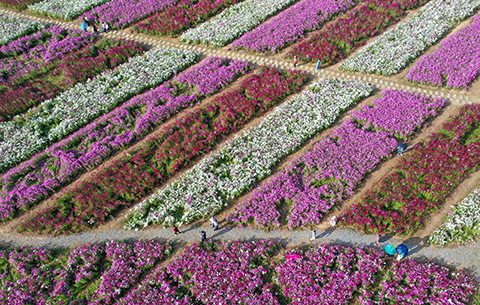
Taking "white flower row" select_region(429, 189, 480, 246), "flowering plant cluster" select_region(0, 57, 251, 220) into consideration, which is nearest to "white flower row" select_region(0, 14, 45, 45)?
"flowering plant cluster" select_region(0, 57, 251, 220)

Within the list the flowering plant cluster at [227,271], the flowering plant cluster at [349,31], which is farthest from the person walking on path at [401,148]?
the flowering plant cluster at [349,31]

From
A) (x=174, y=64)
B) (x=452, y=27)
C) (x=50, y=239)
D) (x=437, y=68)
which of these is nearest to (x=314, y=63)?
(x=437, y=68)

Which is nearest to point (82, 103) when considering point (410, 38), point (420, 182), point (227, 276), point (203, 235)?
point (203, 235)

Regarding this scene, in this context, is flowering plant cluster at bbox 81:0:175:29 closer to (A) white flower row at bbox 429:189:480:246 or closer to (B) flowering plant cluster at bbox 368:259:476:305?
(B) flowering plant cluster at bbox 368:259:476:305

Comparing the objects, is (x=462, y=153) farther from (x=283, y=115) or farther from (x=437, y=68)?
(x=283, y=115)

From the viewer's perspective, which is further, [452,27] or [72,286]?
[452,27]
